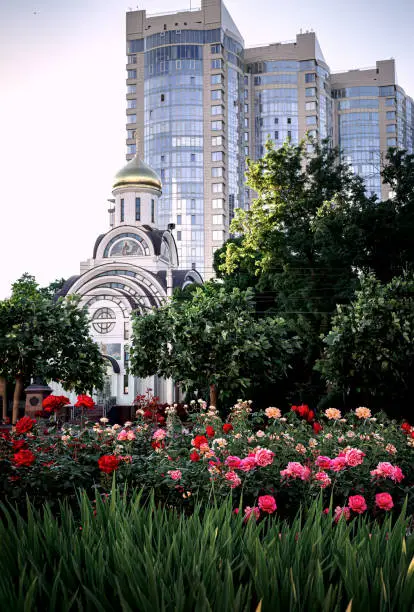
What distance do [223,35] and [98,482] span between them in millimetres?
74669

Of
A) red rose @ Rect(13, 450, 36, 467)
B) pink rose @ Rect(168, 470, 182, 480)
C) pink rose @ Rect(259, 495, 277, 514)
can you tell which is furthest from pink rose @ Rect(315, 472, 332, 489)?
red rose @ Rect(13, 450, 36, 467)

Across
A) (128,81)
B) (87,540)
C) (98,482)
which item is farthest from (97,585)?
(128,81)

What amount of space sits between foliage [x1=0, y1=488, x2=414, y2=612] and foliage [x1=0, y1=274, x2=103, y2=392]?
1913 cm

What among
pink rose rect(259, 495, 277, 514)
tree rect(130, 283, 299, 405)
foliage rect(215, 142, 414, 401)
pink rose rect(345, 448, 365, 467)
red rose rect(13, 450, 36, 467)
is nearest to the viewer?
pink rose rect(259, 495, 277, 514)

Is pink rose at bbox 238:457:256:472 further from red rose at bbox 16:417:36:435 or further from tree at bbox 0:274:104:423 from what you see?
tree at bbox 0:274:104:423

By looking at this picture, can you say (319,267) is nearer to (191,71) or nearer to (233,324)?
(233,324)

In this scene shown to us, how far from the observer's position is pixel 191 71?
2943 inches

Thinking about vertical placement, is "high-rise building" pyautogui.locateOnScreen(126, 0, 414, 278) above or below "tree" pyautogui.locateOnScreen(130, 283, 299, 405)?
above

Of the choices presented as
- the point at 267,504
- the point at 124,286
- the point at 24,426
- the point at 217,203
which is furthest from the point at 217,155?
the point at 267,504

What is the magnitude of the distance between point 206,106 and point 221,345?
5859cm

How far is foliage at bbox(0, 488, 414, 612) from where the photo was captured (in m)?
2.69

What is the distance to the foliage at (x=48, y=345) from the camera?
22.2 meters

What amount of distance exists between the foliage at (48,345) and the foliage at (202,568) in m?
19.1

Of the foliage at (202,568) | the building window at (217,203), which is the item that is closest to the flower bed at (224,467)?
the foliage at (202,568)
